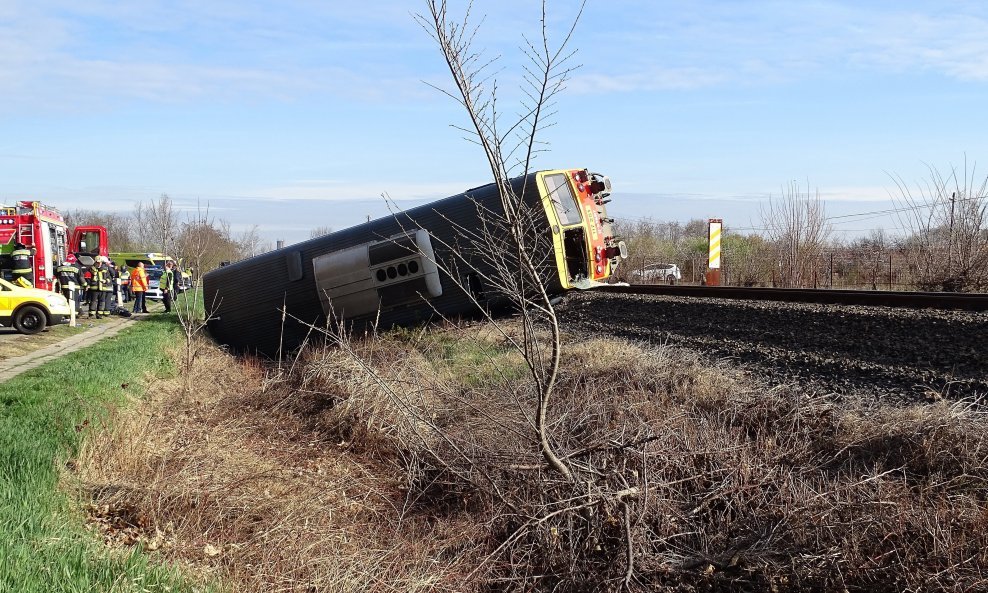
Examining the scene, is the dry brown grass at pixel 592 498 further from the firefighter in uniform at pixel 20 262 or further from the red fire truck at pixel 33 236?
the red fire truck at pixel 33 236

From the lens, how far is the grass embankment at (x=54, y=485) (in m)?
3.75

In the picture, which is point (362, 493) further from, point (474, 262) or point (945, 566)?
point (474, 262)

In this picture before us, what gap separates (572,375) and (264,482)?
3532 millimetres

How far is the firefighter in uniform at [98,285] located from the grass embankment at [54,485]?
11.6 meters

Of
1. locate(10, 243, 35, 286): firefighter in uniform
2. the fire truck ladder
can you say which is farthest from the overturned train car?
the fire truck ladder

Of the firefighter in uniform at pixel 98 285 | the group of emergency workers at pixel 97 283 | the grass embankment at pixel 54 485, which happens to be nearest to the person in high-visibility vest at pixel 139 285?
Result: the group of emergency workers at pixel 97 283

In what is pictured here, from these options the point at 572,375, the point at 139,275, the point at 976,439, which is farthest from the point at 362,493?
the point at 139,275

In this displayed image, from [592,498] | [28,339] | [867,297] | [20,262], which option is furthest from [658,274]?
[592,498]

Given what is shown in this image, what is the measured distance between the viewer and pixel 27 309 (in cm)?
1636

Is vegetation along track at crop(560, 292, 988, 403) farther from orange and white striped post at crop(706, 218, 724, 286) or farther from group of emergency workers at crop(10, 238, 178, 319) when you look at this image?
group of emergency workers at crop(10, 238, 178, 319)

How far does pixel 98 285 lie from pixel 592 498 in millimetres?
19456

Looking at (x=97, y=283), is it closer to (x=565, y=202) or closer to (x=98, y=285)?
(x=98, y=285)

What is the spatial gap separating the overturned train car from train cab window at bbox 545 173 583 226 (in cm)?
2

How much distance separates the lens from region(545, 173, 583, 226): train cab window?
13016 millimetres
